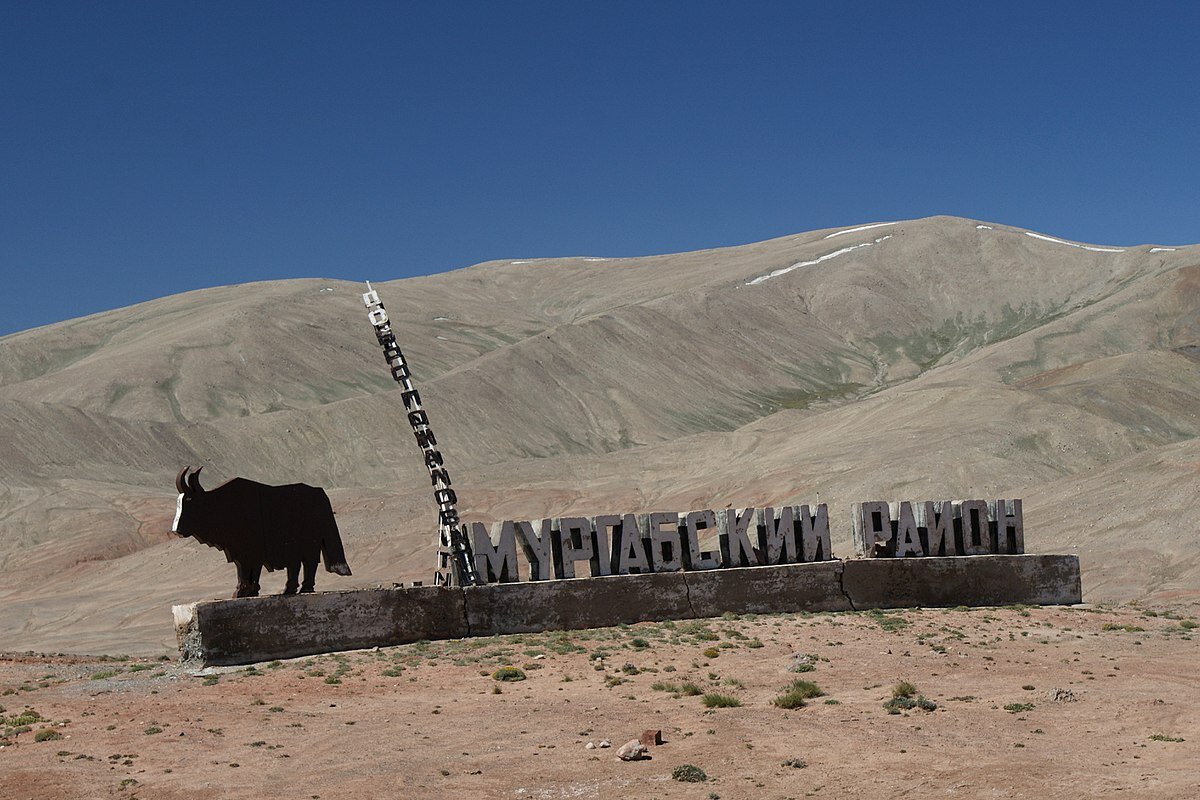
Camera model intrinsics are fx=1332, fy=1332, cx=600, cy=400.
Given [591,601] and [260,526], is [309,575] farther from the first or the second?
[591,601]

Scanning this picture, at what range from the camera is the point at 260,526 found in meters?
19.5

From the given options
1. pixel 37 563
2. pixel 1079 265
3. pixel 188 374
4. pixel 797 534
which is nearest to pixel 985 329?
pixel 1079 265

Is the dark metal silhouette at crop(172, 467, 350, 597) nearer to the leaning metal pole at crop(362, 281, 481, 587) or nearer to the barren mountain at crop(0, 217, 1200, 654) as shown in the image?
the leaning metal pole at crop(362, 281, 481, 587)

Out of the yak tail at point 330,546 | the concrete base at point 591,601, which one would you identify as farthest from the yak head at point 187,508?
the yak tail at point 330,546

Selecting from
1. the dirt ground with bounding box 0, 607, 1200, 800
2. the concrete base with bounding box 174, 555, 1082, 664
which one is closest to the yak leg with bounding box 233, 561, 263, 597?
the concrete base with bounding box 174, 555, 1082, 664

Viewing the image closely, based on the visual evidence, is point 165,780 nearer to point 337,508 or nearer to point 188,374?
point 337,508

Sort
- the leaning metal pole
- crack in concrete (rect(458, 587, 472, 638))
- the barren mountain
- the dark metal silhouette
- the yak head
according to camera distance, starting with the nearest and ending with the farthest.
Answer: the yak head
the dark metal silhouette
crack in concrete (rect(458, 587, 472, 638))
the leaning metal pole
the barren mountain

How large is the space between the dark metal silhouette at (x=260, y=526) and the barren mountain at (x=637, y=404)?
61.3ft

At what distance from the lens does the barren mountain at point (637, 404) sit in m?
48.7

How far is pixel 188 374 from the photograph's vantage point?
309 feet

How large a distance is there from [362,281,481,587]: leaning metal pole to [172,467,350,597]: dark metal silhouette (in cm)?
185

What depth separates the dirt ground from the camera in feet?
38.0

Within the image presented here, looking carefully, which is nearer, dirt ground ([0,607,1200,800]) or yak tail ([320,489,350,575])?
dirt ground ([0,607,1200,800])

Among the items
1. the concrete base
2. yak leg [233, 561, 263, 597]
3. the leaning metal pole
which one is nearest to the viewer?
the concrete base
